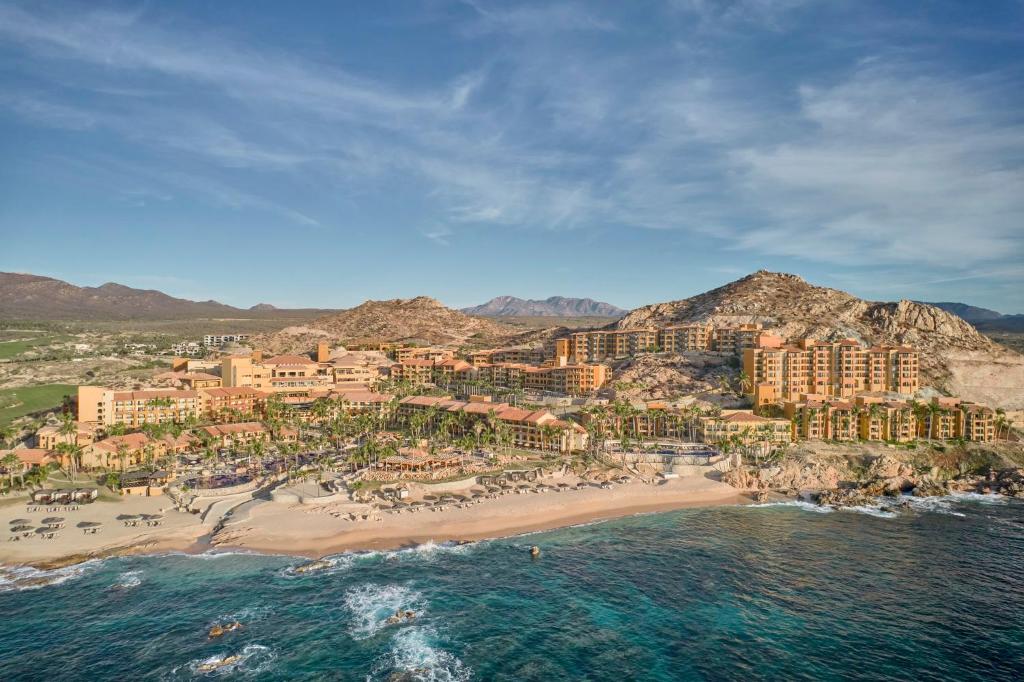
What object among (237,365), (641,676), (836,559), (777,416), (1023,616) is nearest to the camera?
(641,676)

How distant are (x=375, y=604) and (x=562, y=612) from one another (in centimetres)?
1451

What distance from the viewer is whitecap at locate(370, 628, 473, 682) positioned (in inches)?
1449

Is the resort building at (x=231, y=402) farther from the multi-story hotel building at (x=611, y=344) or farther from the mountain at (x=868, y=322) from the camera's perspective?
the mountain at (x=868, y=322)

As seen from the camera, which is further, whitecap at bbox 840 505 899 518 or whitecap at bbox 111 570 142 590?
whitecap at bbox 840 505 899 518

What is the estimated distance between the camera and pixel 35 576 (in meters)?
49.5

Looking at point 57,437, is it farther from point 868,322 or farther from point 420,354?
point 868,322

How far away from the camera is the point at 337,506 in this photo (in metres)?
66.5

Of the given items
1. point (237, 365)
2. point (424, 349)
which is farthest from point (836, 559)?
Answer: point (424, 349)

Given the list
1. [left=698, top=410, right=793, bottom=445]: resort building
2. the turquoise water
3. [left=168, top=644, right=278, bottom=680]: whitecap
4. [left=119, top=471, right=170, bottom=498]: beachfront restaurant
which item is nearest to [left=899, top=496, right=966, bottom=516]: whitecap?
the turquoise water

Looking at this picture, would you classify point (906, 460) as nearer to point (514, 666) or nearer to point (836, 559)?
point (836, 559)

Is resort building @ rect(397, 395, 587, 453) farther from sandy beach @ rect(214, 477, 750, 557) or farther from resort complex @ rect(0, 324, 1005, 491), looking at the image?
sandy beach @ rect(214, 477, 750, 557)

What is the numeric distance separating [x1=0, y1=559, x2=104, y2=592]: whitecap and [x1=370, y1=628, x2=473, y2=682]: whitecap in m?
30.1

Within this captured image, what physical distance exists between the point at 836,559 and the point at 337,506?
2029 inches

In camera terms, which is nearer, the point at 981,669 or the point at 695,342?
the point at 981,669
